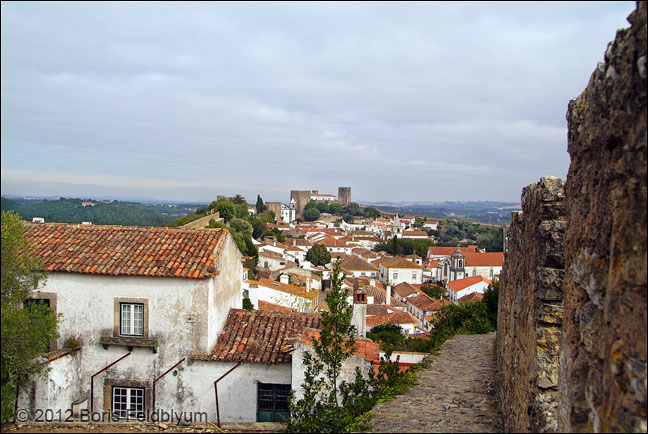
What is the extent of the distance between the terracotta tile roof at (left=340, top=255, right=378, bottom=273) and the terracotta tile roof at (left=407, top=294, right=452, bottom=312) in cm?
1888

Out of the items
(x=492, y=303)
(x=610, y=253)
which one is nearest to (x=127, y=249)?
(x=610, y=253)

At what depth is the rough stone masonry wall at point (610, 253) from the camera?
2.52 metres

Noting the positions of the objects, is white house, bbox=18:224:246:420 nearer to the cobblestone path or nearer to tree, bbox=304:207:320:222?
the cobblestone path

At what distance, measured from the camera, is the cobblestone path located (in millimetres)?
7160

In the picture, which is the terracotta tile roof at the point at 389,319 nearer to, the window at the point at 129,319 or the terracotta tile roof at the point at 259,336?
the terracotta tile roof at the point at 259,336

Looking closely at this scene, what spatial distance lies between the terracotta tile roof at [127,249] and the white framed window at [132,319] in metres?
0.82

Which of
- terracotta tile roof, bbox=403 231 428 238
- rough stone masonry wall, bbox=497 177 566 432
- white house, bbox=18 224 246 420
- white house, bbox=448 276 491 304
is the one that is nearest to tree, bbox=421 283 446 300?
white house, bbox=448 276 491 304

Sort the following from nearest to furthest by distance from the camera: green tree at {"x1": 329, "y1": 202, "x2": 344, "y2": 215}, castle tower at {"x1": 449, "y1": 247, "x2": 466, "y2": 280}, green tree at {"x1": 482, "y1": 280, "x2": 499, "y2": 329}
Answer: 1. green tree at {"x1": 482, "y1": 280, "x2": 499, "y2": 329}
2. castle tower at {"x1": 449, "y1": 247, "x2": 466, "y2": 280}
3. green tree at {"x1": 329, "y1": 202, "x2": 344, "y2": 215}

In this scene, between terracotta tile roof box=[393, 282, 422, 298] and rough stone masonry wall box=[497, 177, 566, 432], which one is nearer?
rough stone masonry wall box=[497, 177, 566, 432]

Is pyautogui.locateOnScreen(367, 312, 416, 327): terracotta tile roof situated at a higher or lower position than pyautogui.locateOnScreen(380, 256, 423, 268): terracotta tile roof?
higher

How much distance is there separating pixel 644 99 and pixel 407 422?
20.1 ft

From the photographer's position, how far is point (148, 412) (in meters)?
11.1

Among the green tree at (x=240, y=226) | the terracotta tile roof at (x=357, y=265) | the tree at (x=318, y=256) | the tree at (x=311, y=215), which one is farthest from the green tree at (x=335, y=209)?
the green tree at (x=240, y=226)

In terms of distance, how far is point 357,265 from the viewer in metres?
70.1
